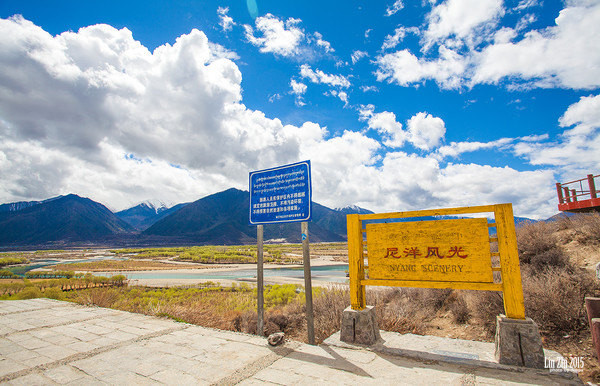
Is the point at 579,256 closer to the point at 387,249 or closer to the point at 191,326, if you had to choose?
the point at 387,249

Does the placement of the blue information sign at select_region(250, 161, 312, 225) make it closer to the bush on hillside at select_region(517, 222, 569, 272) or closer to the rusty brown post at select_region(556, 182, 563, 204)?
the bush on hillside at select_region(517, 222, 569, 272)

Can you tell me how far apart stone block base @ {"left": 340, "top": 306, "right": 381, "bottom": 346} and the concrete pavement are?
20 centimetres

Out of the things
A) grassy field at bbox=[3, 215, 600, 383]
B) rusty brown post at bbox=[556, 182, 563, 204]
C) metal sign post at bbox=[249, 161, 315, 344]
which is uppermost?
rusty brown post at bbox=[556, 182, 563, 204]

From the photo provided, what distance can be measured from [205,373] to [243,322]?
193 inches

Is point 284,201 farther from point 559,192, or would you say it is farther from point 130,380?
point 559,192

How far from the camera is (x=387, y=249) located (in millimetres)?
4441

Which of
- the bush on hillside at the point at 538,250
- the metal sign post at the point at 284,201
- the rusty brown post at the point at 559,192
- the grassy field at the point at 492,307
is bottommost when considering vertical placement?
the grassy field at the point at 492,307

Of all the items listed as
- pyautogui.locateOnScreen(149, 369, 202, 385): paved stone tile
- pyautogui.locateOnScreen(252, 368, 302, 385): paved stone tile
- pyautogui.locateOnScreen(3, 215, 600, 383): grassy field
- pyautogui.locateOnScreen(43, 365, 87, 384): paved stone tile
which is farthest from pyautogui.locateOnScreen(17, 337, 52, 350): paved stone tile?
pyautogui.locateOnScreen(252, 368, 302, 385): paved stone tile

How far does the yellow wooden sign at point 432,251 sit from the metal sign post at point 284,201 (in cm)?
126

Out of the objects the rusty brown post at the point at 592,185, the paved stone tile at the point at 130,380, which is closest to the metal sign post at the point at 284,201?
the paved stone tile at the point at 130,380

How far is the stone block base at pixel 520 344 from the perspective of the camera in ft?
11.2

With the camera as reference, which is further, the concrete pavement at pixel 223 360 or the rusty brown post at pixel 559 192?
Result: the rusty brown post at pixel 559 192

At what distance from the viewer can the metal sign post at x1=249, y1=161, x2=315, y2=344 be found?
5.15 meters

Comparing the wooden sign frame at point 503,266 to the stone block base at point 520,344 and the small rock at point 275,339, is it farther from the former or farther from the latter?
the small rock at point 275,339
